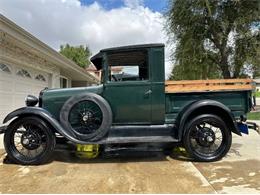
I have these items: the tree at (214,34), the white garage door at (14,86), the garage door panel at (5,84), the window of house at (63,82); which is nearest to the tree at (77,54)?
the window of house at (63,82)

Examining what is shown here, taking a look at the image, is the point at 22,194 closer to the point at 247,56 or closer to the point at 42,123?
the point at 42,123

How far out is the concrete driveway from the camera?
15.5 feet

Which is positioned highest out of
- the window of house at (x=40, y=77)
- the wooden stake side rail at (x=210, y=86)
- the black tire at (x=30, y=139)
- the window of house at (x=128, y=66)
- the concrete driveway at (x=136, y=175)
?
the window of house at (x=40, y=77)

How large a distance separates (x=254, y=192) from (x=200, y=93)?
2.27 m

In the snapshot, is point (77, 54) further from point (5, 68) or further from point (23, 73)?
point (5, 68)

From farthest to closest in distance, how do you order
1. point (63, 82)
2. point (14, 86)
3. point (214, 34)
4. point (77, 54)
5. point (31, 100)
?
point (77, 54) → point (63, 82) → point (214, 34) → point (14, 86) → point (31, 100)

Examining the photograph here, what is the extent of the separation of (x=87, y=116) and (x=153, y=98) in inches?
48.1

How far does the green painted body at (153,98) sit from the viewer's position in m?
6.29

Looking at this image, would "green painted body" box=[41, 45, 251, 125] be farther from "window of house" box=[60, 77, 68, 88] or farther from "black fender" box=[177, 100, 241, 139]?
"window of house" box=[60, 77, 68, 88]

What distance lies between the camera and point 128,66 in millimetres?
6723

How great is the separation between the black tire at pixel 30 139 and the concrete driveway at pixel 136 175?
0.57ft

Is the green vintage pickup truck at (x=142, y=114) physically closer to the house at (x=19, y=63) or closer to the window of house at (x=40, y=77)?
the house at (x=19, y=63)

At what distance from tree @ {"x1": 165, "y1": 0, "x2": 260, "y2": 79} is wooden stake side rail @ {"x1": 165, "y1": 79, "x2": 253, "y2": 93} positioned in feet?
40.1

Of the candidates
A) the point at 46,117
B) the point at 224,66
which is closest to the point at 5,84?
the point at 46,117
